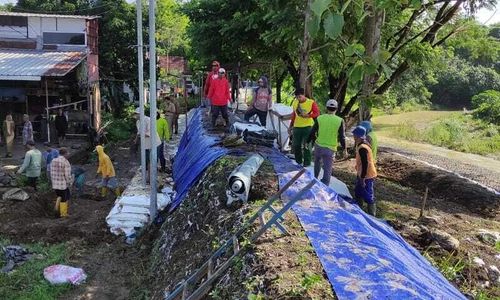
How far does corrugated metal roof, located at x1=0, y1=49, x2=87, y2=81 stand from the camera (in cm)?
1619

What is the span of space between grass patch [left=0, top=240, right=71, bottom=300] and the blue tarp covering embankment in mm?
3637

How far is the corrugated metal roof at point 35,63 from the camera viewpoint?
53.1 ft

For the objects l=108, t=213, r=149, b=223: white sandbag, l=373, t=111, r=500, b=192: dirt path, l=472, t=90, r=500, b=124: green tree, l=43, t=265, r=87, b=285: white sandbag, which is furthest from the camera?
l=472, t=90, r=500, b=124: green tree

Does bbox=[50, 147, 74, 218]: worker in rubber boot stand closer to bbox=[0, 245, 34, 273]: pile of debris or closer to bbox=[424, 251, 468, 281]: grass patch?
bbox=[0, 245, 34, 273]: pile of debris

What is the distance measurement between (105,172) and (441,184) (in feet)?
28.3

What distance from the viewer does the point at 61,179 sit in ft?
32.4

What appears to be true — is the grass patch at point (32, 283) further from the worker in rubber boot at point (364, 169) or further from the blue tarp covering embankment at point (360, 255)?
the worker in rubber boot at point (364, 169)

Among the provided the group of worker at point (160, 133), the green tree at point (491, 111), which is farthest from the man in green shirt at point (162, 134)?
the green tree at point (491, 111)

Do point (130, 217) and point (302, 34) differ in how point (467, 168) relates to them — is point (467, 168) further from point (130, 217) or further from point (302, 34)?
point (130, 217)

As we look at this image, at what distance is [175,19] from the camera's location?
49312 mm

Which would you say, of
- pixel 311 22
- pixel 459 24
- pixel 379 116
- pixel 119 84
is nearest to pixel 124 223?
pixel 311 22

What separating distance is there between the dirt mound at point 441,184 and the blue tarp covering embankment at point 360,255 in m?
6.49

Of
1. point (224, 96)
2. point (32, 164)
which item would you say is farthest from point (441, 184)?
point (32, 164)

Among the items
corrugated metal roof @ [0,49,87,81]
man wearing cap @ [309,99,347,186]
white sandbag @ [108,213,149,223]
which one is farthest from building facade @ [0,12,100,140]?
man wearing cap @ [309,99,347,186]
